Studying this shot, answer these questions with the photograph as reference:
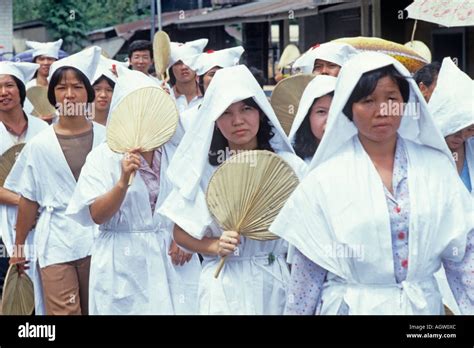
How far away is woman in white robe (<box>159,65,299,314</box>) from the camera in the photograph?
16.6 ft

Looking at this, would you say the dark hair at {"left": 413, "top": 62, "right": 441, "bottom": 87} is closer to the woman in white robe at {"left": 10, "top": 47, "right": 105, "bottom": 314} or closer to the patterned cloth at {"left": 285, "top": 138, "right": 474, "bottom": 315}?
the woman in white robe at {"left": 10, "top": 47, "right": 105, "bottom": 314}

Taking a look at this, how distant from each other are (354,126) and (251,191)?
75 centimetres

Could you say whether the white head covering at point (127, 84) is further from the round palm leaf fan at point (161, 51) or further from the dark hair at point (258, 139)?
the round palm leaf fan at point (161, 51)

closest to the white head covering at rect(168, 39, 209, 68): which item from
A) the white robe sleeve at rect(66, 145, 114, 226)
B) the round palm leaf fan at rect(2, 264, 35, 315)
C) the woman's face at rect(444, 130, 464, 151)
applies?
the round palm leaf fan at rect(2, 264, 35, 315)

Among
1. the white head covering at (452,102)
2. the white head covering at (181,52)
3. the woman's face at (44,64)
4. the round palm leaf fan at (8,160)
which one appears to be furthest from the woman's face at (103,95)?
the woman's face at (44,64)

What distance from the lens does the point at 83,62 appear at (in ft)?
22.0

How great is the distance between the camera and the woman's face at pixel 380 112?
14.0 ft

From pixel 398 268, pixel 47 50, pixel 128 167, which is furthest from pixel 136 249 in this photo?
pixel 47 50

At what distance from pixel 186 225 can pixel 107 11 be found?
20601 millimetres

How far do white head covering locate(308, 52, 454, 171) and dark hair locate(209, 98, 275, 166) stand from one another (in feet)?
2.58

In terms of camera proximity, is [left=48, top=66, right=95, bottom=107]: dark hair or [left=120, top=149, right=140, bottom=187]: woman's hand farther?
[left=48, top=66, right=95, bottom=107]: dark hair

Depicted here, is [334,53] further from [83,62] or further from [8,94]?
[8,94]
